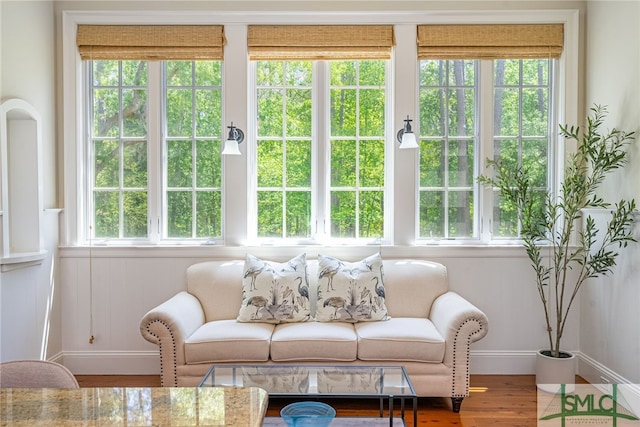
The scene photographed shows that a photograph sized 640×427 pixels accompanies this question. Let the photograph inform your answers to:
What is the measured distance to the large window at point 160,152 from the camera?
170 inches

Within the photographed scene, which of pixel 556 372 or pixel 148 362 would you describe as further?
pixel 148 362

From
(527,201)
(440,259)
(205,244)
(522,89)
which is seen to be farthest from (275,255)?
(522,89)

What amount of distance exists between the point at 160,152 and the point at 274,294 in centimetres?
155

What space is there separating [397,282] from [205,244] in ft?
5.14

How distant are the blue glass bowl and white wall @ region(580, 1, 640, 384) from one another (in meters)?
2.24

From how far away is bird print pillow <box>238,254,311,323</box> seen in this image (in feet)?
12.2

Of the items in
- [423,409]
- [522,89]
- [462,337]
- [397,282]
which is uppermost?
[522,89]

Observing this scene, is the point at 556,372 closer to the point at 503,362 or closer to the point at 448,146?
the point at 503,362

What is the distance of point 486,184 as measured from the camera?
13.3 ft

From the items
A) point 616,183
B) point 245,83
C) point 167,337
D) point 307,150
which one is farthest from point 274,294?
point 616,183

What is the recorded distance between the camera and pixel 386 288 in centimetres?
400

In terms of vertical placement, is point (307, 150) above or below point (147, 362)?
above

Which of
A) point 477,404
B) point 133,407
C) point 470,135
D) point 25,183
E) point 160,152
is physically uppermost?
point 470,135

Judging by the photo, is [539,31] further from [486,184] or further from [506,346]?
[506,346]
